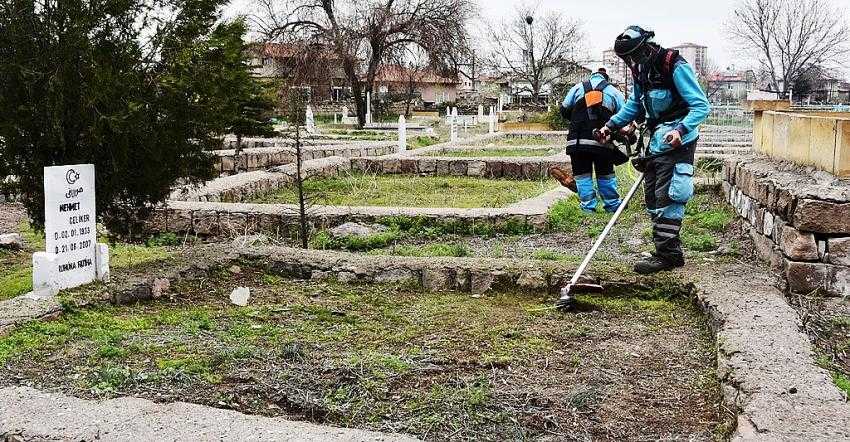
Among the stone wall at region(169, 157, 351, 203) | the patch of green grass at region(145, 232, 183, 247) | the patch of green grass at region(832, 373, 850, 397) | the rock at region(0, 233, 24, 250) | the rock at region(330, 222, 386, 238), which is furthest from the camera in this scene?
the stone wall at region(169, 157, 351, 203)

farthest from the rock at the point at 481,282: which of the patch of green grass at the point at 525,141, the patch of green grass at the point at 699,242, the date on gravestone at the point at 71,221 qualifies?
the patch of green grass at the point at 525,141

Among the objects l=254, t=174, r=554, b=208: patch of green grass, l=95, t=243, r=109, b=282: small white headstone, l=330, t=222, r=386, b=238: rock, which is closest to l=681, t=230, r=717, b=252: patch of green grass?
l=330, t=222, r=386, b=238: rock

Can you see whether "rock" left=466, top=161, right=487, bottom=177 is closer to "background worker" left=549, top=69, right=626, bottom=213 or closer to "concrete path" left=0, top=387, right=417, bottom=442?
"background worker" left=549, top=69, right=626, bottom=213

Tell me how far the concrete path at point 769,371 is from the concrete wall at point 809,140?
3.11 ft

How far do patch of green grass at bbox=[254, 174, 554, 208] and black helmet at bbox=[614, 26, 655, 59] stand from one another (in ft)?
14.8

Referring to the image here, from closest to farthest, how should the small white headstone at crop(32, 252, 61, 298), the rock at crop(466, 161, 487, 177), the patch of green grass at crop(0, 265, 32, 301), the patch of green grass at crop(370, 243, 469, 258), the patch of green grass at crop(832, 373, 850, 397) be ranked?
the patch of green grass at crop(832, 373, 850, 397) → the small white headstone at crop(32, 252, 61, 298) → the patch of green grass at crop(0, 265, 32, 301) → the patch of green grass at crop(370, 243, 469, 258) → the rock at crop(466, 161, 487, 177)

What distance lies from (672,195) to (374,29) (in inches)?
1246

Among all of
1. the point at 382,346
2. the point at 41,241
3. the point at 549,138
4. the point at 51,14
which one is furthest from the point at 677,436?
the point at 549,138

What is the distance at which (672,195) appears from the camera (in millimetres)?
5109

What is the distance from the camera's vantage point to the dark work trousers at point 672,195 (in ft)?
16.8

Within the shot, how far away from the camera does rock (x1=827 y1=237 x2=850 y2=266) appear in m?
4.50

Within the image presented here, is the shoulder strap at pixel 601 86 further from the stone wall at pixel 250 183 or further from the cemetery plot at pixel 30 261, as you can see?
the stone wall at pixel 250 183

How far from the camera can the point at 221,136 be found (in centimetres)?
595

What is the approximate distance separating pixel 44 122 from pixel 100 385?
7.58 feet
